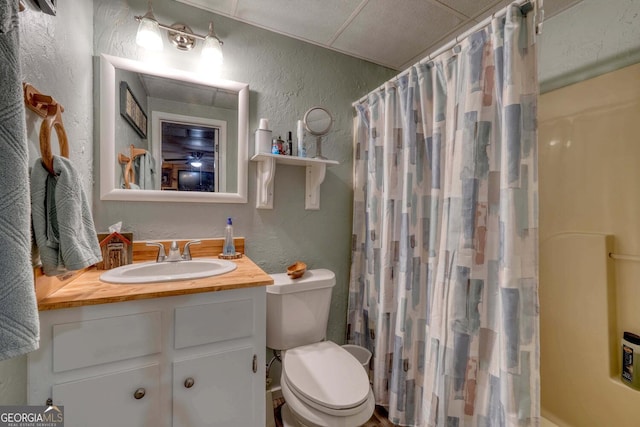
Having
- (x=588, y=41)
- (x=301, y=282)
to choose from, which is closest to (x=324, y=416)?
(x=301, y=282)

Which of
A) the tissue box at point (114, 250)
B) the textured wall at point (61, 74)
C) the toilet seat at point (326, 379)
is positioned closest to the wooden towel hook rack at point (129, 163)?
the textured wall at point (61, 74)

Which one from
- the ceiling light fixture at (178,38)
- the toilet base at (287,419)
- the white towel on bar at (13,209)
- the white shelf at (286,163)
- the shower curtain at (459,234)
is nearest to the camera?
the white towel on bar at (13,209)

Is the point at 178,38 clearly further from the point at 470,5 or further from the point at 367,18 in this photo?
the point at 470,5

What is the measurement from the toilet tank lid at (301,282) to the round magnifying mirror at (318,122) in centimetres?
73

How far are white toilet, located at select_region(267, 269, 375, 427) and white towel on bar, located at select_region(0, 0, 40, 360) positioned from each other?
3.02 ft

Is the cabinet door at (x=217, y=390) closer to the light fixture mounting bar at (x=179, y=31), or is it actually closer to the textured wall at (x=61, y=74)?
the textured wall at (x=61, y=74)

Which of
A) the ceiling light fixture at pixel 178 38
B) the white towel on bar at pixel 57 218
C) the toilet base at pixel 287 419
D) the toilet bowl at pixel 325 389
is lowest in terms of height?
the toilet base at pixel 287 419

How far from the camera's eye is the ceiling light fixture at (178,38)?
123 cm

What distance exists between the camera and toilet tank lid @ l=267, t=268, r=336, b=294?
136 centimetres

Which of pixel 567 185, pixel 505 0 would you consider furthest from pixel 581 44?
pixel 567 185

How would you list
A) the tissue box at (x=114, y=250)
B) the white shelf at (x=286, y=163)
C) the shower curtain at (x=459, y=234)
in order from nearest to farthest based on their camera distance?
the shower curtain at (x=459, y=234) < the tissue box at (x=114, y=250) < the white shelf at (x=286, y=163)

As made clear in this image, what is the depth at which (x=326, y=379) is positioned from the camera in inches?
44.9

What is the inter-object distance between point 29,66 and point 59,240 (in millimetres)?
506

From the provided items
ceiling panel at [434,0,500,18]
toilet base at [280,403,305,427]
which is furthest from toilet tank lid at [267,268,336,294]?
ceiling panel at [434,0,500,18]
